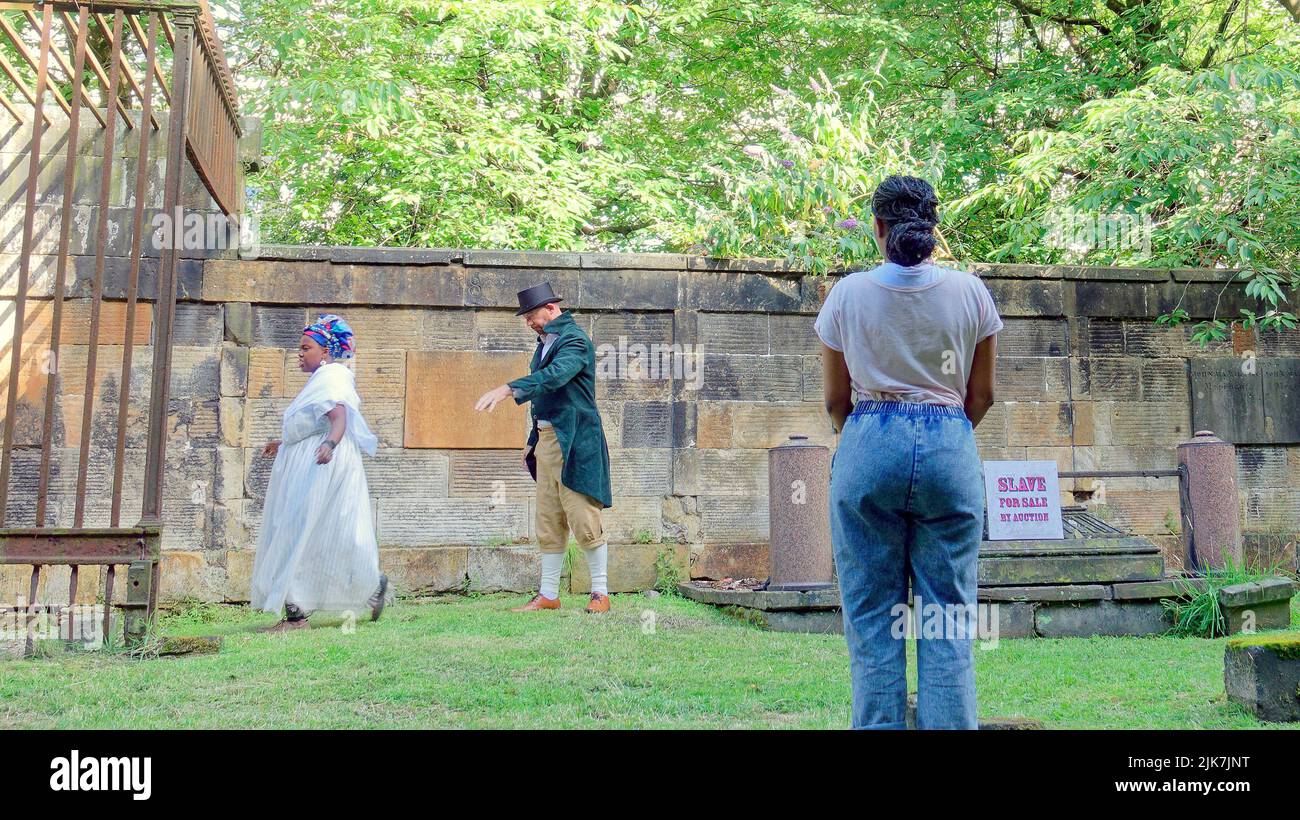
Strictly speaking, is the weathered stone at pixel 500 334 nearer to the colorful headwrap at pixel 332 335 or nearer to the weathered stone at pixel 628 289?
the weathered stone at pixel 628 289

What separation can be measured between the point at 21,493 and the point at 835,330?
6.95 metres

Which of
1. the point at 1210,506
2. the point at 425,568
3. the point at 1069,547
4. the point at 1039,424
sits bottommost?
the point at 425,568

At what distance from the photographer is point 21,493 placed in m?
8.09

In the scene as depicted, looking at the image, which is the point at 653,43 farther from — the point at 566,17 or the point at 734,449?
the point at 734,449

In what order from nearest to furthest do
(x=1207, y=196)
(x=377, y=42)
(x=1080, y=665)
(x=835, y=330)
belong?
(x=835, y=330), (x=1080, y=665), (x=1207, y=196), (x=377, y=42)

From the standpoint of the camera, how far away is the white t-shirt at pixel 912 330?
3338mm

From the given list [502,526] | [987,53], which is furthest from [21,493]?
[987,53]

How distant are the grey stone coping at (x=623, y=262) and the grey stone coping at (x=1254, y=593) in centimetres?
313

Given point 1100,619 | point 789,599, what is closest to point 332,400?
point 789,599

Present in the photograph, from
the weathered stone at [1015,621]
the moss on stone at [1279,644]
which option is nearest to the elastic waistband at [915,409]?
the moss on stone at [1279,644]

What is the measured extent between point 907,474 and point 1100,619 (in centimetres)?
474

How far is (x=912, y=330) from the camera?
3.35m

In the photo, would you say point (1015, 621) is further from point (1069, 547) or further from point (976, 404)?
point (976, 404)

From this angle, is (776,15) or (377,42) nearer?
(377,42)
